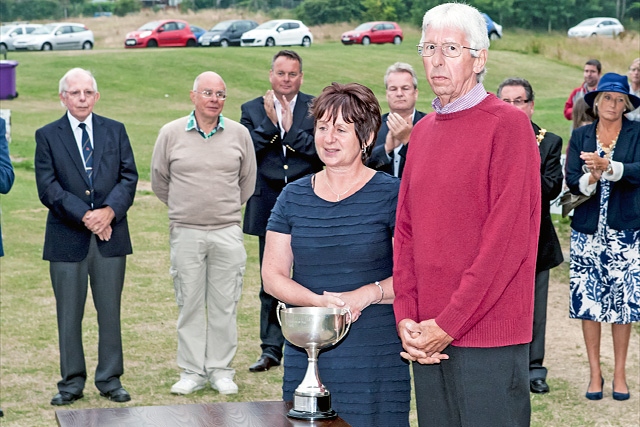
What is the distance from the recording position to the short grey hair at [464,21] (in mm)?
3506

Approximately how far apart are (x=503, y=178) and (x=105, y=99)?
24.7 meters

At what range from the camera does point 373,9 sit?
45719 mm

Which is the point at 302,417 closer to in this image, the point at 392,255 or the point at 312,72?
the point at 392,255

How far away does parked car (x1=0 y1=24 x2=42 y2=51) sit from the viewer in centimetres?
3707

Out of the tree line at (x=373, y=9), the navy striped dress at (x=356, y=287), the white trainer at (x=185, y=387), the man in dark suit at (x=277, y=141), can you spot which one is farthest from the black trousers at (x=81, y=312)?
the tree line at (x=373, y=9)

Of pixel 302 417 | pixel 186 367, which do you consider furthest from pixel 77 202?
pixel 302 417

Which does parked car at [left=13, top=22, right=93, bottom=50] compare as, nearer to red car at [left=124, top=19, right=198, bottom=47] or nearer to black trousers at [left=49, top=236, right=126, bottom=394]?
red car at [left=124, top=19, right=198, bottom=47]

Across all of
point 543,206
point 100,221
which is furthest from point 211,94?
point 543,206

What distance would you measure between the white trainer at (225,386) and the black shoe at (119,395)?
62 cm

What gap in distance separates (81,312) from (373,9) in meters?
40.8

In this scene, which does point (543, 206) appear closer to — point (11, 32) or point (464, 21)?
point (464, 21)

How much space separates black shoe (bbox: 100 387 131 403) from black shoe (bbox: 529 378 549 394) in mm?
2775

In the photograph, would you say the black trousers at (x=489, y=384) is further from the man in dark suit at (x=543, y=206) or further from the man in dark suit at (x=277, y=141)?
the man in dark suit at (x=277, y=141)

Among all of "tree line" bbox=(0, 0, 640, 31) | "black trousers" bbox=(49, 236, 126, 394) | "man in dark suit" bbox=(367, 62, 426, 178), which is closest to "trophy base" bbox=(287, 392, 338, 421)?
"man in dark suit" bbox=(367, 62, 426, 178)
